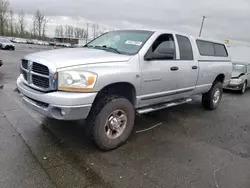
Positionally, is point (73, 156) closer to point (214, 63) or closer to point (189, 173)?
point (189, 173)

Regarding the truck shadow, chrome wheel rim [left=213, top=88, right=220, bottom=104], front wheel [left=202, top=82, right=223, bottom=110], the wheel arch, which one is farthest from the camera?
chrome wheel rim [left=213, top=88, right=220, bottom=104]

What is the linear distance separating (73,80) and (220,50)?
513 cm

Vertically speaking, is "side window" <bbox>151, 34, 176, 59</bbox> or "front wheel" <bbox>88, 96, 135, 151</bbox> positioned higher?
"side window" <bbox>151, 34, 176, 59</bbox>

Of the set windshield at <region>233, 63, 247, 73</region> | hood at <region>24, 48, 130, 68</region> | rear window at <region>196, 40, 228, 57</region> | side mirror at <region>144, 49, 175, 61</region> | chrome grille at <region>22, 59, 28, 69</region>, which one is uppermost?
rear window at <region>196, 40, 228, 57</region>

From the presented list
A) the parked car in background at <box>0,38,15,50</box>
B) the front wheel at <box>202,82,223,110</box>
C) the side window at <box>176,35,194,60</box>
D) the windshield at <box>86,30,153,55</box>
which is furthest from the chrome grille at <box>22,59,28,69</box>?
the parked car in background at <box>0,38,15,50</box>

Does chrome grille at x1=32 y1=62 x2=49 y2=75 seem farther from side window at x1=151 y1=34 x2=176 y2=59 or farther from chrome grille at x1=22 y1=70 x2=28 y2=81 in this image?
side window at x1=151 y1=34 x2=176 y2=59

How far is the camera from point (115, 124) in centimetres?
363

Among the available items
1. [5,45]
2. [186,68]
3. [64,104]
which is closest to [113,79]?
[64,104]

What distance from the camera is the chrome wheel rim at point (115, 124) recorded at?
→ 3.57 meters

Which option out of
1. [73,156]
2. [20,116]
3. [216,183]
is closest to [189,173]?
[216,183]

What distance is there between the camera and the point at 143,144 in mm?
3924

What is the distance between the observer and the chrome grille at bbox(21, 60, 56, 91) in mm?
3057

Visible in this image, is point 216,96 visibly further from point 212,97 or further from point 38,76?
point 38,76

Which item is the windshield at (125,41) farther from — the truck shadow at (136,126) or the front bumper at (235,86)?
the front bumper at (235,86)
